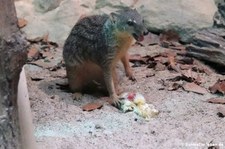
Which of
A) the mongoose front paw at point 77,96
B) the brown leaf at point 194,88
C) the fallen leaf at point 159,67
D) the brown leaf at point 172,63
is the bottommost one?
the mongoose front paw at point 77,96

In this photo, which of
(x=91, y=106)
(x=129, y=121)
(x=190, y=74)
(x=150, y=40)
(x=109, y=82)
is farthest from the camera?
(x=150, y=40)

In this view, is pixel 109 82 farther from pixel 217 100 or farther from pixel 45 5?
pixel 45 5

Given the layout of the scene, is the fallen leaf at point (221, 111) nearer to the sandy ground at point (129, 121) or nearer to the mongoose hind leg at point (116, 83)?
the sandy ground at point (129, 121)

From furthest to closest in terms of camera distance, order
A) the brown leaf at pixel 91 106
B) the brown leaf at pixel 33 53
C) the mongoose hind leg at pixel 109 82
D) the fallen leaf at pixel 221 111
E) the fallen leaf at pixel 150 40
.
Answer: the fallen leaf at pixel 150 40 < the brown leaf at pixel 33 53 < the mongoose hind leg at pixel 109 82 < the brown leaf at pixel 91 106 < the fallen leaf at pixel 221 111

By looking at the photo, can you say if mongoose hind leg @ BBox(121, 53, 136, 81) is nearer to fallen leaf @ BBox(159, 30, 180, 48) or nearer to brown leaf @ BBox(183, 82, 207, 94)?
brown leaf @ BBox(183, 82, 207, 94)

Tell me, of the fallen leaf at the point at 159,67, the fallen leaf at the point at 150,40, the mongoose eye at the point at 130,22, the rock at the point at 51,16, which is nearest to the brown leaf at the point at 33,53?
the rock at the point at 51,16

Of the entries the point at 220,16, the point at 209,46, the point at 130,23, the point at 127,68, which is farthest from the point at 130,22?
the point at 220,16

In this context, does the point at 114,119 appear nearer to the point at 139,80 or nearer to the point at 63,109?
the point at 63,109
